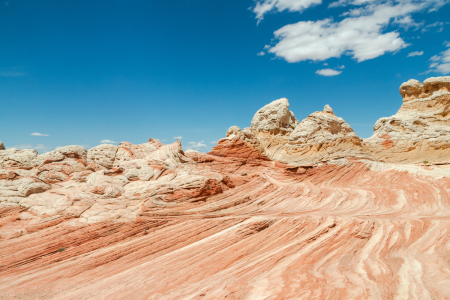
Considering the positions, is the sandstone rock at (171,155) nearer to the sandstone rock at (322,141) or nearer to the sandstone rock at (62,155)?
the sandstone rock at (62,155)

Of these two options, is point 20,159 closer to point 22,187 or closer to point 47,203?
point 22,187

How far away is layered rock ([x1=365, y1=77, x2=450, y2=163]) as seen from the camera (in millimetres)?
22531

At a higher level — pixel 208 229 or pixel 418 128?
pixel 418 128

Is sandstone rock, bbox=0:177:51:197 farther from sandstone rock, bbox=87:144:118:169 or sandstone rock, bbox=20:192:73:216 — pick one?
sandstone rock, bbox=87:144:118:169

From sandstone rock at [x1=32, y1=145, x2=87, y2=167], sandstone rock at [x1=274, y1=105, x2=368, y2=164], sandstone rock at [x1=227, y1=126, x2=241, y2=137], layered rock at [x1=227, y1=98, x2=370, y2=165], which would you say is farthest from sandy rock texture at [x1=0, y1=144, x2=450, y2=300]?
sandstone rock at [x1=227, y1=126, x2=241, y2=137]

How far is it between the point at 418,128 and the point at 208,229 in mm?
22278

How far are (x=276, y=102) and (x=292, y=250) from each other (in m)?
23.4

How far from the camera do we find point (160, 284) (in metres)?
6.06

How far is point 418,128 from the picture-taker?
2345 cm

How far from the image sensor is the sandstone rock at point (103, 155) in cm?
1378

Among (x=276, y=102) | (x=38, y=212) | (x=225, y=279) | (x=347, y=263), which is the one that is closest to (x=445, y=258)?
(x=347, y=263)

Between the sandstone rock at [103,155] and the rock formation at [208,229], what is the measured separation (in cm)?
7

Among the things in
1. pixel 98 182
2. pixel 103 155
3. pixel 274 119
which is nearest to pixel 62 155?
pixel 103 155

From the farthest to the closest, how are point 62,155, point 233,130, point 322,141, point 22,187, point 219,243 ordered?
1. point 233,130
2. point 322,141
3. point 62,155
4. point 22,187
5. point 219,243
